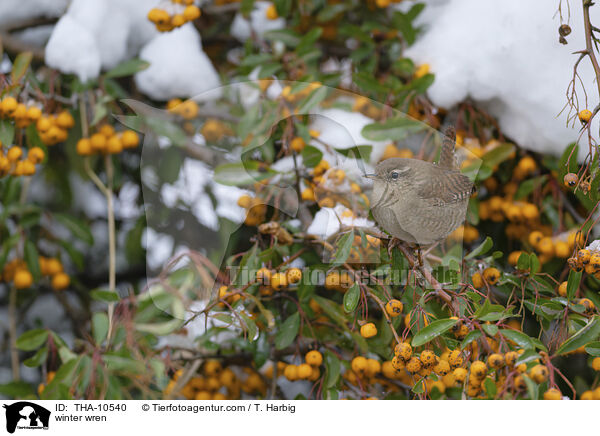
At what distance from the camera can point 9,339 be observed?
85 centimetres

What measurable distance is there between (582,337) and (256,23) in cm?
59

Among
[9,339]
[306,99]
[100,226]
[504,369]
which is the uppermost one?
[306,99]

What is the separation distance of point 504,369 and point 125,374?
1.46ft

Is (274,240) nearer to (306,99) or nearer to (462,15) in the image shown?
(306,99)

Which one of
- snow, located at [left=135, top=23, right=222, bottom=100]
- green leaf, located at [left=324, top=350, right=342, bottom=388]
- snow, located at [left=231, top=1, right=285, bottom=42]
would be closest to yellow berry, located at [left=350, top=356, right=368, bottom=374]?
green leaf, located at [left=324, top=350, right=342, bottom=388]

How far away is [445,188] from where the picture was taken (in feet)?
1.58

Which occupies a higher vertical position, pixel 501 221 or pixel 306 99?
pixel 306 99

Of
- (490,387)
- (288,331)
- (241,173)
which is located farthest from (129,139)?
(490,387)

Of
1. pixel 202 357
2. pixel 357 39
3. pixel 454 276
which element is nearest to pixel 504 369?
pixel 454 276

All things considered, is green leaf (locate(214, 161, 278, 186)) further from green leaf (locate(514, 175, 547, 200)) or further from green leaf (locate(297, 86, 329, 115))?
green leaf (locate(514, 175, 547, 200))

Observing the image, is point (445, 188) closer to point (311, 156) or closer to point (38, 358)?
point (311, 156)

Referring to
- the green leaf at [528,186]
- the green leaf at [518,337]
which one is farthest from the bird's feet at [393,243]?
the green leaf at [528,186]

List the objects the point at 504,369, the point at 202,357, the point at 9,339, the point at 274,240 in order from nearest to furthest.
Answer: the point at 504,369
the point at 274,240
the point at 202,357
the point at 9,339

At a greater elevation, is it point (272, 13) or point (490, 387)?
point (272, 13)
